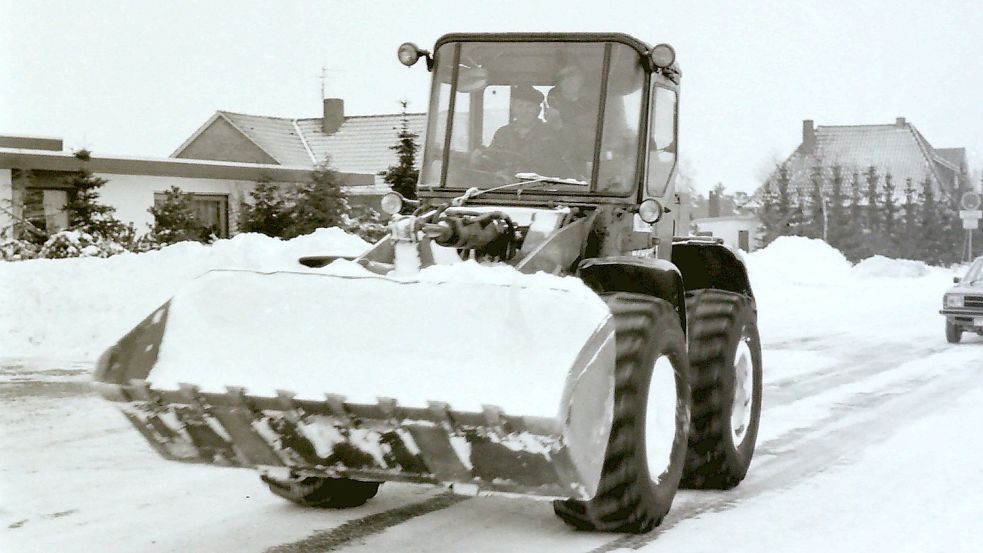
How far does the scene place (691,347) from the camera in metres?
7.33

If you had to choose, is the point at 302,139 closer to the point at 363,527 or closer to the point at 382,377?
the point at 363,527

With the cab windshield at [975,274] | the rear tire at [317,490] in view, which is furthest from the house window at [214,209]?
the rear tire at [317,490]

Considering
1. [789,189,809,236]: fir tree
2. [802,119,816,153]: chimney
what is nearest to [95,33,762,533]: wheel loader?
[789,189,809,236]: fir tree

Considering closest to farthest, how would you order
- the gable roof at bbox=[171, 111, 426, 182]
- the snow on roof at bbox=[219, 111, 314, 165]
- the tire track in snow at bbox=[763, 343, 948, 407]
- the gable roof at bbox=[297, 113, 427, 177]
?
the tire track in snow at bbox=[763, 343, 948, 407] < the gable roof at bbox=[297, 113, 427, 177] < the gable roof at bbox=[171, 111, 426, 182] < the snow on roof at bbox=[219, 111, 314, 165]

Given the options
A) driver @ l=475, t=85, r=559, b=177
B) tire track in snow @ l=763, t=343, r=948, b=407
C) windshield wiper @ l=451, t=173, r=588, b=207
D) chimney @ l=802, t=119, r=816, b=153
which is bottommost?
tire track in snow @ l=763, t=343, r=948, b=407

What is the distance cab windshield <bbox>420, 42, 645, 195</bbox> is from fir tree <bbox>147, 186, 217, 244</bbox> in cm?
1644

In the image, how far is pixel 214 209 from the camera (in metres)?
28.8

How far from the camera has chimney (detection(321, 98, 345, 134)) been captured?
47031 mm

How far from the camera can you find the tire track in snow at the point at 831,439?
22.8ft

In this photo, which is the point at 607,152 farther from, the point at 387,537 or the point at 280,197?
the point at 280,197

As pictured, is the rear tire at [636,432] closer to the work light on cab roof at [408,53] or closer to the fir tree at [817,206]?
the work light on cab roof at [408,53]

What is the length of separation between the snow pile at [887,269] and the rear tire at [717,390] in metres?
33.5

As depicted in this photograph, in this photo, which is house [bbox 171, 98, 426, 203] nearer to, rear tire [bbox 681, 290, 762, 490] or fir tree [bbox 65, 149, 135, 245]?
fir tree [bbox 65, 149, 135, 245]

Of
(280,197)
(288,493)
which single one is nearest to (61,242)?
(280,197)
